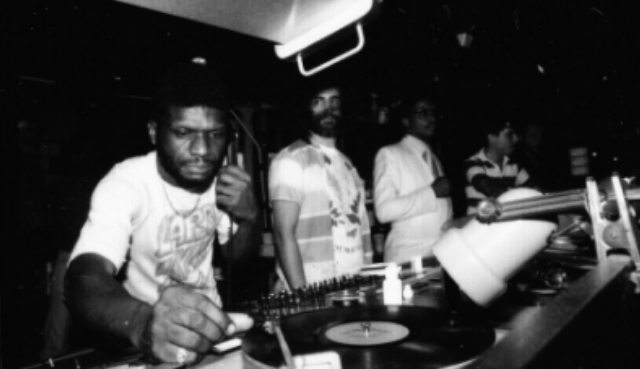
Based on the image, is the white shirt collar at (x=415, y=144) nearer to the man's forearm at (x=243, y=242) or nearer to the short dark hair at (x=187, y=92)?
the man's forearm at (x=243, y=242)

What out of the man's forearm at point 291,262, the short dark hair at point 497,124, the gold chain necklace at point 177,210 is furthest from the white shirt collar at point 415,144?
the gold chain necklace at point 177,210

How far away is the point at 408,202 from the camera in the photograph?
124 inches

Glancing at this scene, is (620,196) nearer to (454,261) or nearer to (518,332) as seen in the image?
(454,261)

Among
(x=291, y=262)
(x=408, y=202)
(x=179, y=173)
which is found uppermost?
(x=179, y=173)

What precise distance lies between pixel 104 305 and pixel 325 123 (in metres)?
2.00

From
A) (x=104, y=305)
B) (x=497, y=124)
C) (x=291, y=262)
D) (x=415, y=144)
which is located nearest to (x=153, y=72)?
(x=415, y=144)

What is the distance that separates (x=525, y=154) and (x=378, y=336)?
6434mm

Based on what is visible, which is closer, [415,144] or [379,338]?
[379,338]

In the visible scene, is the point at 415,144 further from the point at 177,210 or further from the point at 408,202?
the point at 177,210

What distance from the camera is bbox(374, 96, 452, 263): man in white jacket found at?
3.16m

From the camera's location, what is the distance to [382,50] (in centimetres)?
550

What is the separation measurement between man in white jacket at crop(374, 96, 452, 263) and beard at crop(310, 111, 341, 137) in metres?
0.53

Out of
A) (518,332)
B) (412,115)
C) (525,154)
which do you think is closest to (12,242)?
(412,115)

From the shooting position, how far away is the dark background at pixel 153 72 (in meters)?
3.97
